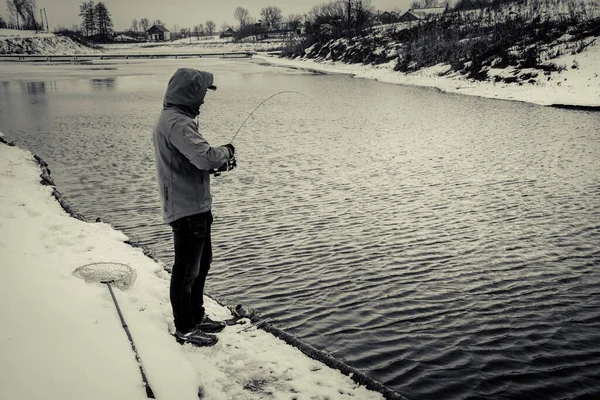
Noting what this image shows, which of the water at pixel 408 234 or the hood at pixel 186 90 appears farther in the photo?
the water at pixel 408 234

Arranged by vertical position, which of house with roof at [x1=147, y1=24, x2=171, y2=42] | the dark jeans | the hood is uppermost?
house with roof at [x1=147, y1=24, x2=171, y2=42]

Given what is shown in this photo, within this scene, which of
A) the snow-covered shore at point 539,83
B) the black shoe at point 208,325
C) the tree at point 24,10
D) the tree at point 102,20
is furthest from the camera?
the tree at point 102,20

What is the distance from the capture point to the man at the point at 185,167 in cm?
390

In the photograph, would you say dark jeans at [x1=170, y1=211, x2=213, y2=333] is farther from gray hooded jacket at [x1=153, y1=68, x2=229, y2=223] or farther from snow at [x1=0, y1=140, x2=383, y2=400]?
snow at [x1=0, y1=140, x2=383, y2=400]

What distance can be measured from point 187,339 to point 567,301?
447cm

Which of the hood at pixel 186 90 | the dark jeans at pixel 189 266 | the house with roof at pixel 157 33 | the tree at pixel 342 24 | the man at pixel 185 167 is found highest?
the house with roof at pixel 157 33

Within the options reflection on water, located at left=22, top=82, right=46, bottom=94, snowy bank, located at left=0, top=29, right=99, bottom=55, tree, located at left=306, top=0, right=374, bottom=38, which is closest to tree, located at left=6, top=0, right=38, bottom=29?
snowy bank, located at left=0, top=29, right=99, bottom=55

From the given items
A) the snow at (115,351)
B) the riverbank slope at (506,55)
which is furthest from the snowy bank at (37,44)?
the snow at (115,351)

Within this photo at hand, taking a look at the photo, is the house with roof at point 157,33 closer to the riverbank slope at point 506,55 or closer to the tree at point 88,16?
the tree at point 88,16

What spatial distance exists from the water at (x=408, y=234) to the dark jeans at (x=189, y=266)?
120cm

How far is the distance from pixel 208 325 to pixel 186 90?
2292 millimetres

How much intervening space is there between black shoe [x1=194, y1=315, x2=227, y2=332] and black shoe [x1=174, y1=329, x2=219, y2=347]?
3.8 inches

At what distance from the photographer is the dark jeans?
13.5 feet

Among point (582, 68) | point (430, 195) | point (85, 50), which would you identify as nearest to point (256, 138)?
point (430, 195)
